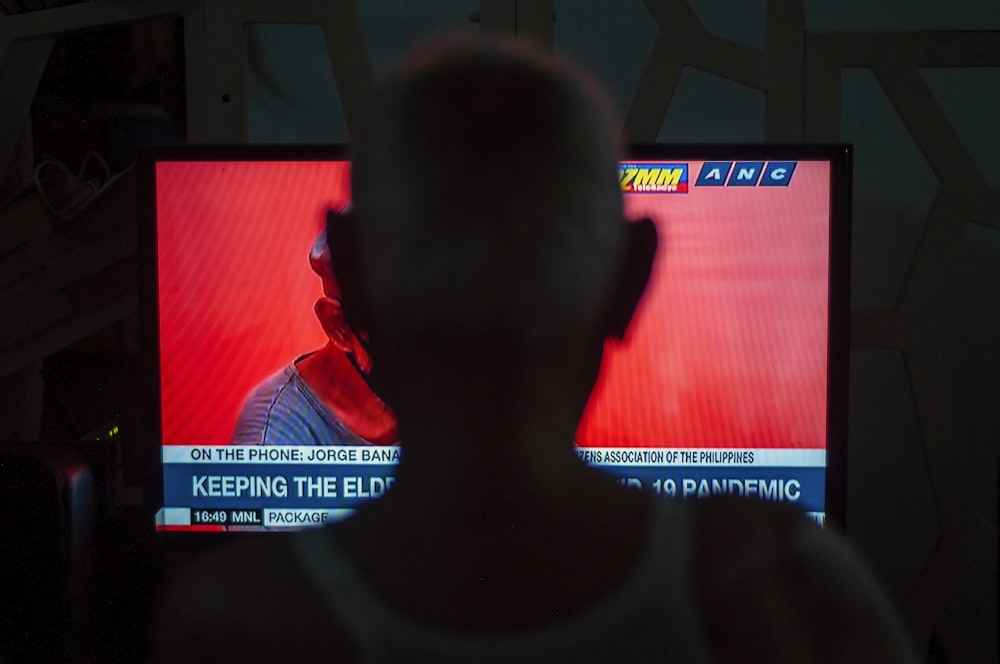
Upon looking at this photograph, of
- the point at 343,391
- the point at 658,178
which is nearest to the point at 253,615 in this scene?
the point at 343,391

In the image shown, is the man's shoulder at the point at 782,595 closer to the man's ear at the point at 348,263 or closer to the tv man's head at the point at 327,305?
the man's ear at the point at 348,263

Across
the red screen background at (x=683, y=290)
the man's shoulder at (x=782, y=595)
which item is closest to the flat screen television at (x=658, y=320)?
the red screen background at (x=683, y=290)

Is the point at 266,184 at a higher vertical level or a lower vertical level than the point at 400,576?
higher

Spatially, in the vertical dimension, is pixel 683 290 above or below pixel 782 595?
above

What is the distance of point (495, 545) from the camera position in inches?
13.3

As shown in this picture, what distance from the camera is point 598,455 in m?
1.04

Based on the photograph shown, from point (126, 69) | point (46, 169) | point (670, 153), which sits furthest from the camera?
point (126, 69)

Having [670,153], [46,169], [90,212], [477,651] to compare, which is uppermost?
[46,169]

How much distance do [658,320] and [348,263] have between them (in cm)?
74

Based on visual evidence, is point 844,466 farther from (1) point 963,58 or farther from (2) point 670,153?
(1) point 963,58

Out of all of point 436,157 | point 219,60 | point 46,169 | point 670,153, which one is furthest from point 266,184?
point 436,157

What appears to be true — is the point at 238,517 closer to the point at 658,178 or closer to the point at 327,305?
the point at 327,305

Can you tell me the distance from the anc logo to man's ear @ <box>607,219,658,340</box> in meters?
0.69

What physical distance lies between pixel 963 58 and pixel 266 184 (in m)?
1.05
